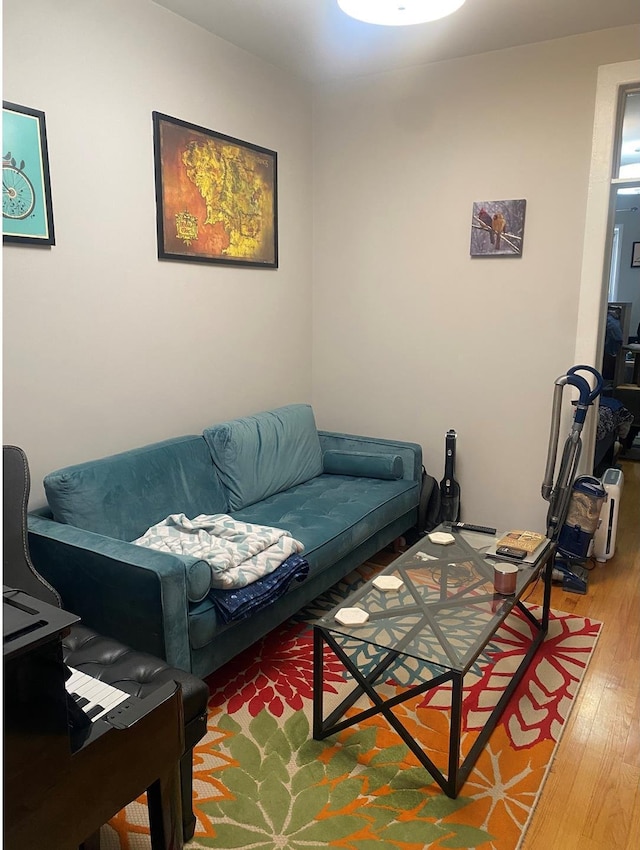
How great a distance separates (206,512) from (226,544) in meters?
0.52

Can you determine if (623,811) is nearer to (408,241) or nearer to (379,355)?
(379,355)

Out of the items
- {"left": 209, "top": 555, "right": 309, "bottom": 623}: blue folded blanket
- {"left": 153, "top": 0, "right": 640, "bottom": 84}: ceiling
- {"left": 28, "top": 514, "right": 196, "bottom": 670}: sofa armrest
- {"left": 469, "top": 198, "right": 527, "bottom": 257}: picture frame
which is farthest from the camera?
{"left": 469, "top": 198, "right": 527, "bottom": 257}: picture frame

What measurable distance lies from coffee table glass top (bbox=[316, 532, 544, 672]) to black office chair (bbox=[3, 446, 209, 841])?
518 mm

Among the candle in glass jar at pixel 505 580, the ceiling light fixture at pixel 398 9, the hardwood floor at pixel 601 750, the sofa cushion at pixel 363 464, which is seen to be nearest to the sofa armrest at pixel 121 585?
the candle in glass jar at pixel 505 580

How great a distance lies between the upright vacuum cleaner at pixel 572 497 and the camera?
125 inches

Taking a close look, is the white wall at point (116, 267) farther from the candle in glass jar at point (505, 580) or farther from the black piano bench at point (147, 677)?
the candle in glass jar at point (505, 580)

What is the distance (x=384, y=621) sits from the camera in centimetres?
208

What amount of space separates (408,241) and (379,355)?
714 mm

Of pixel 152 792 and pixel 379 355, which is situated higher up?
pixel 379 355

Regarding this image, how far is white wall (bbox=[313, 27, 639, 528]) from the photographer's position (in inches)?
131

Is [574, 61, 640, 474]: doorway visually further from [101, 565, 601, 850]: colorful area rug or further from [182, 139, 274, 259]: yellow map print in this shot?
[182, 139, 274, 259]: yellow map print

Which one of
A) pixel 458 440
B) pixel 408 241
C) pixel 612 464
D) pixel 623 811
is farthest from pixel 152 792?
pixel 612 464

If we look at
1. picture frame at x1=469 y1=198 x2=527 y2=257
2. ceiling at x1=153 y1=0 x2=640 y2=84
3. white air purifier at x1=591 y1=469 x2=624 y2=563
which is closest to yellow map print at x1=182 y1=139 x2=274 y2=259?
ceiling at x1=153 y1=0 x2=640 y2=84

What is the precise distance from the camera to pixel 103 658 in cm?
180
